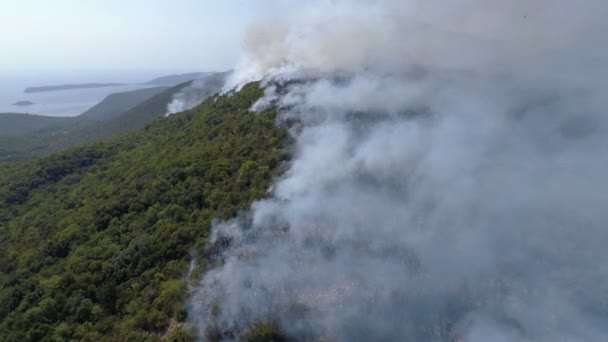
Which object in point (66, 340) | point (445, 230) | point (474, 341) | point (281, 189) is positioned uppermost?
point (281, 189)

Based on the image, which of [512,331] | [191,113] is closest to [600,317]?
[512,331]

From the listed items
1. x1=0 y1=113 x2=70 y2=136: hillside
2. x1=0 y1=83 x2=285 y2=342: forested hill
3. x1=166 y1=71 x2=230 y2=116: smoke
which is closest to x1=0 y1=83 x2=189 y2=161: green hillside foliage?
x1=166 y1=71 x2=230 y2=116: smoke

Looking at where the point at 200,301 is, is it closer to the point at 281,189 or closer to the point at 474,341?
the point at 281,189

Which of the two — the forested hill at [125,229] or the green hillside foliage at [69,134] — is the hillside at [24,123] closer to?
Answer: the green hillside foliage at [69,134]

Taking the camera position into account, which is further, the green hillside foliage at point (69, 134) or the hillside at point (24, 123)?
the hillside at point (24, 123)

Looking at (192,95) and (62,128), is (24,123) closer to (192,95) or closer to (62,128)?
(62,128)

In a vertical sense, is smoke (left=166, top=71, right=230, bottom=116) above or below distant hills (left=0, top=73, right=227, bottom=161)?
above

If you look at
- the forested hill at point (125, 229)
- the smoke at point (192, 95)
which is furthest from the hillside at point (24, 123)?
the forested hill at point (125, 229)

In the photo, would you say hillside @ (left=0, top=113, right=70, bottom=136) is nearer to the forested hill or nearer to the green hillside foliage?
the green hillside foliage
